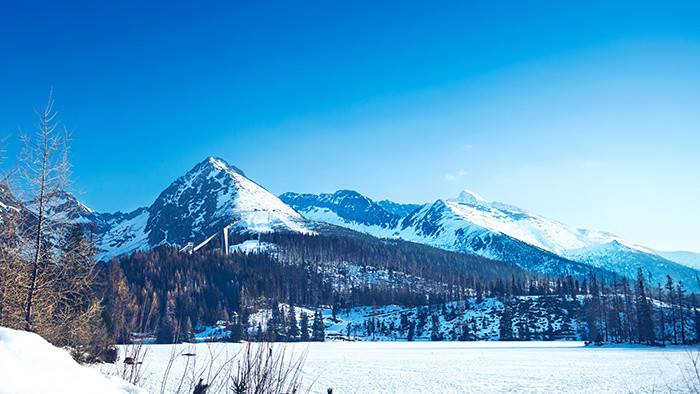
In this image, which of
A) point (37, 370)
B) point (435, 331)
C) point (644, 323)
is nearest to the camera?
point (37, 370)

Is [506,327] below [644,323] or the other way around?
below

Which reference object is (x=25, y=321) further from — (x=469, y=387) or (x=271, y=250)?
(x=271, y=250)

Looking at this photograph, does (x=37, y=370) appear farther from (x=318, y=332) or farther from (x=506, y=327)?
(x=506, y=327)

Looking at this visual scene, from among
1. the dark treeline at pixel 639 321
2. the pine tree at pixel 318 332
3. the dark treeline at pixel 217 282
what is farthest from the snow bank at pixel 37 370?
the dark treeline at pixel 217 282

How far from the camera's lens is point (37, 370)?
Answer: 2.92 m

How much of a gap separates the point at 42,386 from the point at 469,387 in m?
26.7

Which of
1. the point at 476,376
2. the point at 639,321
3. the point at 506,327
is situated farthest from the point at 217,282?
the point at 639,321

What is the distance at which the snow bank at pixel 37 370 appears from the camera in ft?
8.93

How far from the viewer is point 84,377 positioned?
10.6 feet

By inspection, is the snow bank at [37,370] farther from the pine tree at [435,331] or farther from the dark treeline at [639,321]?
the pine tree at [435,331]

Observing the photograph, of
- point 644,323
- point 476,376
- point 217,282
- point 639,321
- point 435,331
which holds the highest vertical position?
point 217,282

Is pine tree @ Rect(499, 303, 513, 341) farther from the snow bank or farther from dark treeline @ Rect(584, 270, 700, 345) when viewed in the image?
the snow bank

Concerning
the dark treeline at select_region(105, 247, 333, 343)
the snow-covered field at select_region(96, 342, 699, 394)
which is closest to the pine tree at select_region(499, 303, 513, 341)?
the snow-covered field at select_region(96, 342, 699, 394)

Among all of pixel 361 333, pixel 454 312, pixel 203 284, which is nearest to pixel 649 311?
pixel 454 312
